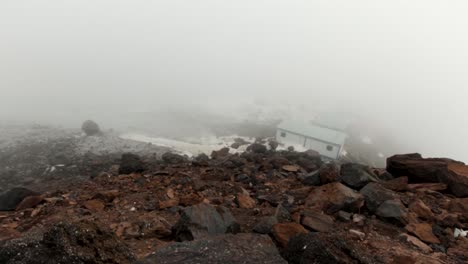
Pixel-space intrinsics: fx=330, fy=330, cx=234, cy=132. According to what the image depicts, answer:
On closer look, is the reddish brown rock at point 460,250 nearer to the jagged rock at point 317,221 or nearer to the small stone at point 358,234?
the small stone at point 358,234

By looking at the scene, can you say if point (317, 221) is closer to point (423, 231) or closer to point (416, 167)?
point (423, 231)

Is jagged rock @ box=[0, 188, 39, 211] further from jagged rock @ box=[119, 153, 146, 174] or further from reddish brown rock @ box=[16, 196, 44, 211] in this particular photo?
jagged rock @ box=[119, 153, 146, 174]

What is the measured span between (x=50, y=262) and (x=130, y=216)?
313 centimetres

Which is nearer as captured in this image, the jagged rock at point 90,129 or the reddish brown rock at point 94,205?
the reddish brown rock at point 94,205

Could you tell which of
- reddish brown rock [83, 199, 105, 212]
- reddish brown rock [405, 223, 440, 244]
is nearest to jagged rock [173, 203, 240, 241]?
reddish brown rock [83, 199, 105, 212]

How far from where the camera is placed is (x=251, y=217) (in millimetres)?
6125

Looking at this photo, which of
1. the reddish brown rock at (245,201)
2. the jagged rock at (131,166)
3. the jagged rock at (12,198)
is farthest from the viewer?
the jagged rock at (131,166)

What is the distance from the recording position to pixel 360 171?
7.59 meters

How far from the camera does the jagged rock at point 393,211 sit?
579cm

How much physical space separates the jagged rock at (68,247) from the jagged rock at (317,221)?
9.88ft

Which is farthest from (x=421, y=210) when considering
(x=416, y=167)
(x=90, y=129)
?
(x=90, y=129)

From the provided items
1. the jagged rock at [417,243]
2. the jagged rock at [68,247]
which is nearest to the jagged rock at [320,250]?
the jagged rock at [68,247]

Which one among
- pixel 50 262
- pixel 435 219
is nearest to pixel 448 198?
pixel 435 219

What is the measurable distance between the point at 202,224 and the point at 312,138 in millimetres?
27782
